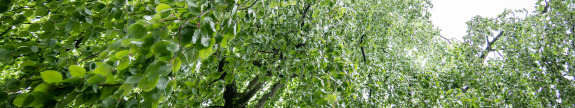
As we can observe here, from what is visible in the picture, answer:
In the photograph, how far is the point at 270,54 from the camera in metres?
3.64

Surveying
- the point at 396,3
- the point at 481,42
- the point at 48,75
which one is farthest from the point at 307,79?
the point at 481,42

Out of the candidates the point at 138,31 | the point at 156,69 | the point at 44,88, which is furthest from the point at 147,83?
the point at 44,88

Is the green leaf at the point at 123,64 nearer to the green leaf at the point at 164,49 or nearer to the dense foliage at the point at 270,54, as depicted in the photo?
the dense foliage at the point at 270,54

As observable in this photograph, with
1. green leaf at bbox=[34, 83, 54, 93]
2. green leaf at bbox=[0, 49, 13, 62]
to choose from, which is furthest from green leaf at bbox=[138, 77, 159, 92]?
green leaf at bbox=[0, 49, 13, 62]

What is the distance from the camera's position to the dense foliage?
2.37ft

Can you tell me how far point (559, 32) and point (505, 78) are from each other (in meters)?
0.98

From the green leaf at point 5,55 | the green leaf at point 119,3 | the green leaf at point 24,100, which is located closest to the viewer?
the green leaf at point 24,100

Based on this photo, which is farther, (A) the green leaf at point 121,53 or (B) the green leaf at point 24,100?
(A) the green leaf at point 121,53

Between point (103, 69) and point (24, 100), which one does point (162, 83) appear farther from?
point (24, 100)

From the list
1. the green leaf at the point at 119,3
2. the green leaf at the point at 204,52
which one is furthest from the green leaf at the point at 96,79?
the green leaf at the point at 119,3

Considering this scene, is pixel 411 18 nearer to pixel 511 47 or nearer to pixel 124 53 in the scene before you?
pixel 511 47

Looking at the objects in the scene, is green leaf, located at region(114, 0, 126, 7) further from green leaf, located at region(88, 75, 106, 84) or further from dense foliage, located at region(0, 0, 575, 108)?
green leaf, located at region(88, 75, 106, 84)

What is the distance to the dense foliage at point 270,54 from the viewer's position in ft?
2.37

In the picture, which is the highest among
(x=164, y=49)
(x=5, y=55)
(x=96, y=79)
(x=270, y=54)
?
(x=164, y=49)
